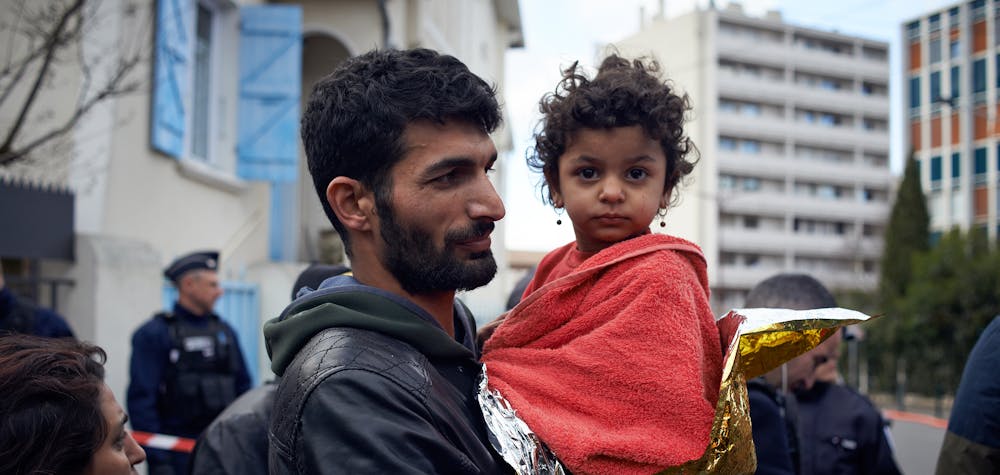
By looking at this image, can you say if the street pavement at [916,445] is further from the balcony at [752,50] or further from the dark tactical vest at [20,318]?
the balcony at [752,50]

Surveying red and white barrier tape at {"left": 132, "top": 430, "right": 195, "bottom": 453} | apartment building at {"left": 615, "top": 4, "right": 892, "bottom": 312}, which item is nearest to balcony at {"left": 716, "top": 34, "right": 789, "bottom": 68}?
apartment building at {"left": 615, "top": 4, "right": 892, "bottom": 312}

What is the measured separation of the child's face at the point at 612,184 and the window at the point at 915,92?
4572 cm

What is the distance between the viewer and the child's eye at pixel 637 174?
2.31 m

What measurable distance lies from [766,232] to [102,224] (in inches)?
2423

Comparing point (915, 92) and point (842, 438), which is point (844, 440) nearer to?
point (842, 438)

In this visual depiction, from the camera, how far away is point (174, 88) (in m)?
8.30

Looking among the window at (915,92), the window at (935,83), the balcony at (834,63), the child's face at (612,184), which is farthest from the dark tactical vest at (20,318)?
the balcony at (834,63)

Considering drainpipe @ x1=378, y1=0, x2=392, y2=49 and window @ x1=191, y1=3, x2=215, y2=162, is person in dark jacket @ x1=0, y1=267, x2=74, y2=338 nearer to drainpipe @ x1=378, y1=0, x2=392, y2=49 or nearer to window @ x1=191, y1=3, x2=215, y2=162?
window @ x1=191, y1=3, x2=215, y2=162

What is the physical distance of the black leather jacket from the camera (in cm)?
141

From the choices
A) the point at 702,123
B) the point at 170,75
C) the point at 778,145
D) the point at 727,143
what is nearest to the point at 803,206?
the point at 778,145

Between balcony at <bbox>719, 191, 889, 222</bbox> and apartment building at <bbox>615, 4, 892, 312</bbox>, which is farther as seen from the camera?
balcony at <bbox>719, 191, 889, 222</bbox>

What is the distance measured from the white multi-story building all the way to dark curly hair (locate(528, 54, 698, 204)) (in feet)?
8.96

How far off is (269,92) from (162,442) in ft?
18.6

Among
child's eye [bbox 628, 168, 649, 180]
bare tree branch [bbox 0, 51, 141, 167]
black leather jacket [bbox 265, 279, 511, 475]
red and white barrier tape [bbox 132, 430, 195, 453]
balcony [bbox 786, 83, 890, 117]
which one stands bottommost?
red and white barrier tape [bbox 132, 430, 195, 453]
